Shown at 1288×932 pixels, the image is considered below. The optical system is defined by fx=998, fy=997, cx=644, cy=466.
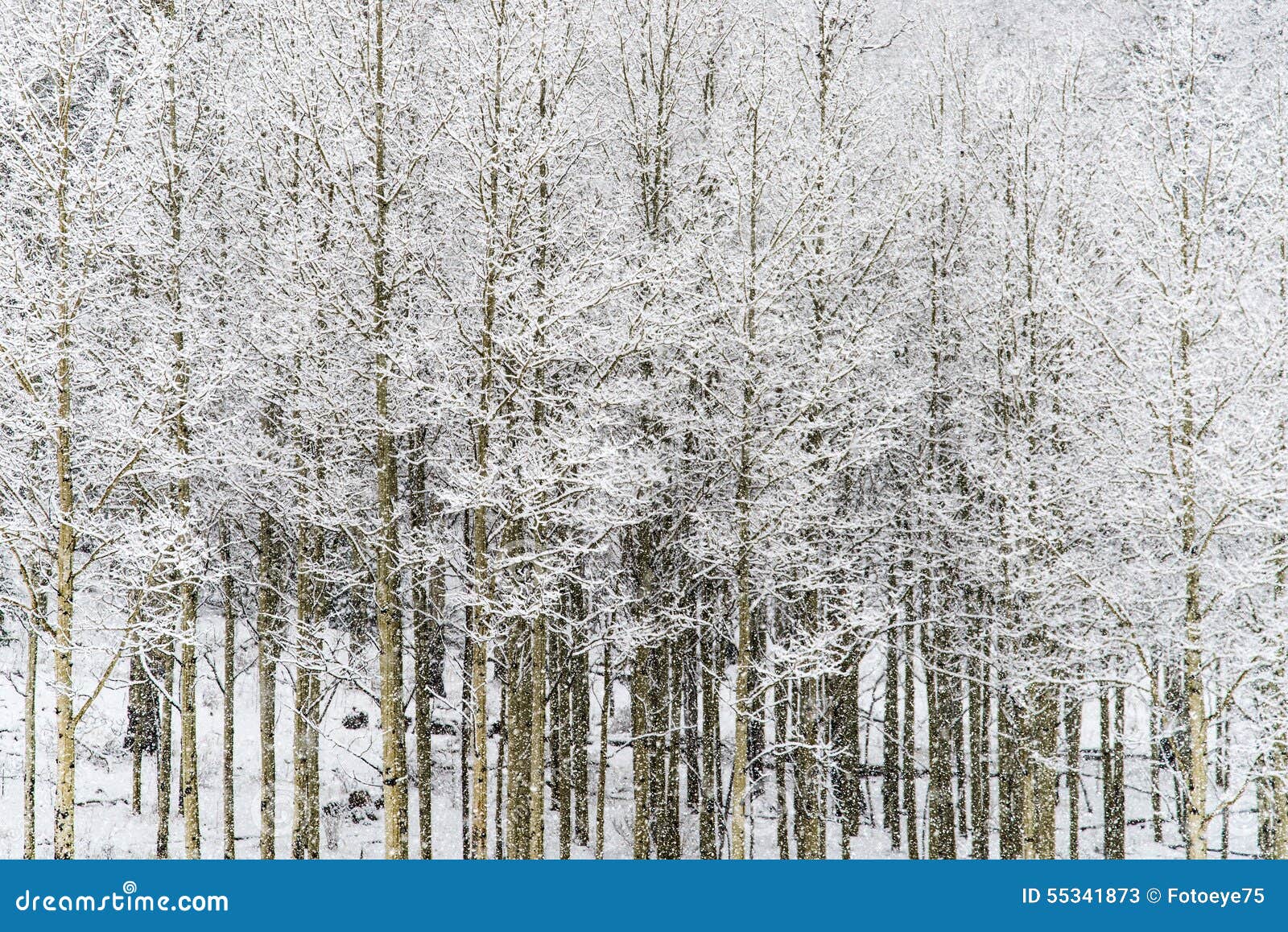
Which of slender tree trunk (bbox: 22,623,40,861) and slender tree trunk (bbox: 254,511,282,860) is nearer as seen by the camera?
slender tree trunk (bbox: 22,623,40,861)

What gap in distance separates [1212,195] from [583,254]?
7125 millimetres

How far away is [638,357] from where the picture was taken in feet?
42.7

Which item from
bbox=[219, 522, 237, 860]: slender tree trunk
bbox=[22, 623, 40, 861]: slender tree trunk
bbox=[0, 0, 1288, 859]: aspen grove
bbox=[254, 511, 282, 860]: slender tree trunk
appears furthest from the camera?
bbox=[219, 522, 237, 860]: slender tree trunk

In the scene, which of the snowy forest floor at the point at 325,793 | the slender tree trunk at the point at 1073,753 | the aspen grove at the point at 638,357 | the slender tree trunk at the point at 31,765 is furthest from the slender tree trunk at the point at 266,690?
the slender tree trunk at the point at 1073,753

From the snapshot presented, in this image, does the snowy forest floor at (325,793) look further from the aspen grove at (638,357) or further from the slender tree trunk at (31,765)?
the slender tree trunk at (31,765)

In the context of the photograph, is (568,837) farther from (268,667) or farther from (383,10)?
(383,10)

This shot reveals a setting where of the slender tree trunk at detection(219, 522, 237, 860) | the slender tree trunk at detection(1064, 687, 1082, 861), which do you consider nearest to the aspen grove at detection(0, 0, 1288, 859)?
the slender tree trunk at detection(219, 522, 237, 860)

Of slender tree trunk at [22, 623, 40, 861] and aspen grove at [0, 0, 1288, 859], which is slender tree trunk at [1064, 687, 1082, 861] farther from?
slender tree trunk at [22, 623, 40, 861]

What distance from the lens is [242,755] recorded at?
2088 centimetres

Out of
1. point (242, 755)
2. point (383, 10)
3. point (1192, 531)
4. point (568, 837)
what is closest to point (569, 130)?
point (383, 10)

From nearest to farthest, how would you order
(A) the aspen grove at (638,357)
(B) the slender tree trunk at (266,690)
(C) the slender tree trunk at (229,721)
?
(A) the aspen grove at (638,357) → (B) the slender tree trunk at (266,690) → (C) the slender tree trunk at (229,721)

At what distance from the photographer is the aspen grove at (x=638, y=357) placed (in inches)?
413

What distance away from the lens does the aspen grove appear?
10.5 metres

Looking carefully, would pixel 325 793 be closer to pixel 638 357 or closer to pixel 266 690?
pixel 266 690
